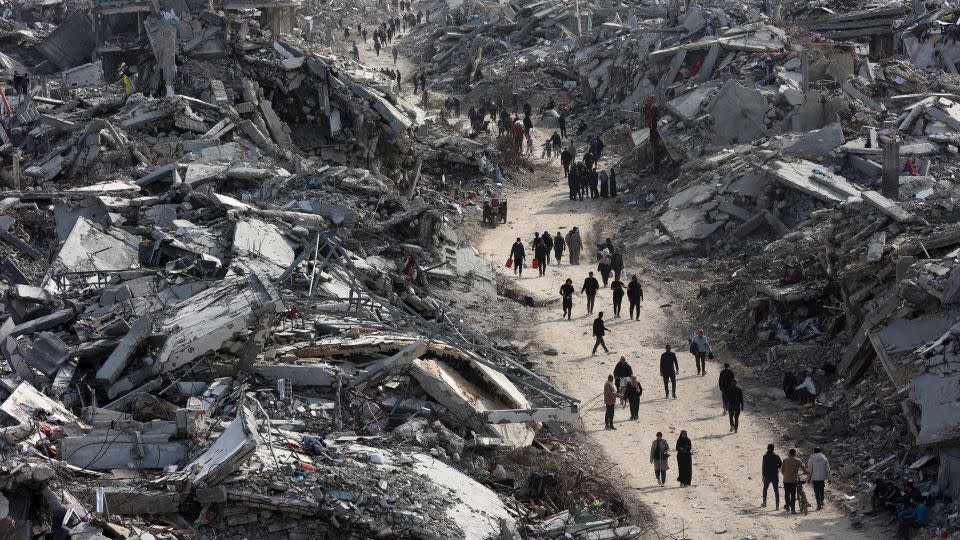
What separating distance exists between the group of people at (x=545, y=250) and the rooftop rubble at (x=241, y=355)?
1113mm

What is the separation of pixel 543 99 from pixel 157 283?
Result: 24.8 m

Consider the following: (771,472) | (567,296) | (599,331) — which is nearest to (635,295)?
(567,296)

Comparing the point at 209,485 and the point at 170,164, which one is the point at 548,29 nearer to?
the point at 170,164

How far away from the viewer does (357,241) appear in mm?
22594

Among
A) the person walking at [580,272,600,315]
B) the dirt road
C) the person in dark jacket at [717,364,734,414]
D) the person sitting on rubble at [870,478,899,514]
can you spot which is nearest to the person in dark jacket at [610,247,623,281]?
the dirt road

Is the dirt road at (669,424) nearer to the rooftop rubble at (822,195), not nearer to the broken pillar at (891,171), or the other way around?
the rooftop rubble at (822,195)

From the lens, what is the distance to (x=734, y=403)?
1755 cm

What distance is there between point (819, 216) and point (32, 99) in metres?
16.1

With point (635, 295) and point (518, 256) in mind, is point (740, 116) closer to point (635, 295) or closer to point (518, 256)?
point (518, 256)

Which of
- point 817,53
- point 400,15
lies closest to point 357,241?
point 817,53

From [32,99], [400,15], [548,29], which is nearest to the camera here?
[32,99]

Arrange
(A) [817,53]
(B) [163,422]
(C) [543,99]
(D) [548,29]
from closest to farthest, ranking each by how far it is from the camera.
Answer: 1. (B) [163,422]
2. (A) [817,53]
3. (C) [543,99]
4. (D) [548,29]

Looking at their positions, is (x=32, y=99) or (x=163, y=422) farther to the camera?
(x=32, y=99)

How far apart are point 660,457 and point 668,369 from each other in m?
2.85
